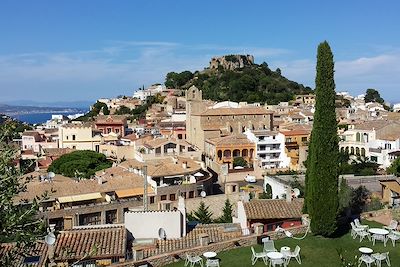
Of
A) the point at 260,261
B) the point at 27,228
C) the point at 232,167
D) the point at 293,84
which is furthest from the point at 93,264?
the point at 293,84

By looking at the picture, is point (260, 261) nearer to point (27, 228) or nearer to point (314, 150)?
point (314, 150)

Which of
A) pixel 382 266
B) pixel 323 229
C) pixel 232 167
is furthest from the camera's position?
pixel 232 167

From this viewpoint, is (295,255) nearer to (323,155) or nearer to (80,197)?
(323,155)

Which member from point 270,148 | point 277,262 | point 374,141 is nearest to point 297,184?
point 277,262

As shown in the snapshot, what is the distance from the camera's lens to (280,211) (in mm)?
21750

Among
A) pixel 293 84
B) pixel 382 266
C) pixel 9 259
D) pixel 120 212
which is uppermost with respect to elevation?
pixel 293 84

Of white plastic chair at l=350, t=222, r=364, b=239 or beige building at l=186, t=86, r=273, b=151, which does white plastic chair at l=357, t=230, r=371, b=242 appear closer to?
white plastic chair at l=350, t=222, r=364, b=239

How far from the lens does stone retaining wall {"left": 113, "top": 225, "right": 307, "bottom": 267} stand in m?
15.0

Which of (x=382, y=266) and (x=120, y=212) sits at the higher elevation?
(x=382, y=266)

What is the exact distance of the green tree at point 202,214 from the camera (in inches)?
1150

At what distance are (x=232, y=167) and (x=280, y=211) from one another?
1136 inches

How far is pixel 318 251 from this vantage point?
16.7 m

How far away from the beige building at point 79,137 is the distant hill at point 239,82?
45.5 meters

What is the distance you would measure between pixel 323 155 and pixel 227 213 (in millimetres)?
12392
